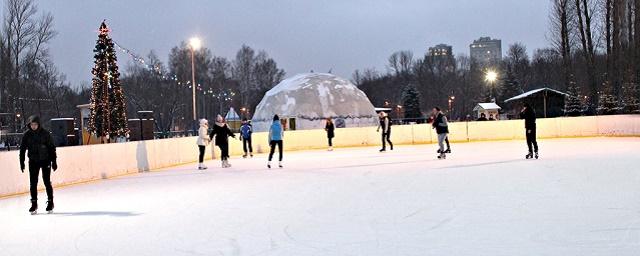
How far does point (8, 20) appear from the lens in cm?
3450

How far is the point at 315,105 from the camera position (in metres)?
38.6

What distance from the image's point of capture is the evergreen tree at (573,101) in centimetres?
3334

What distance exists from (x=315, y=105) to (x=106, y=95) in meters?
15.6

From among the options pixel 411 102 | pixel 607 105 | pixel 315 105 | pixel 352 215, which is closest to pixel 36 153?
pixel 352 215

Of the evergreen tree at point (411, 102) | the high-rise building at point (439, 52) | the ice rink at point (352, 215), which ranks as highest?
the high-rise building at point (439, 52)

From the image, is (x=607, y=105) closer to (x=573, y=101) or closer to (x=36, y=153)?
(x=573, y=101)

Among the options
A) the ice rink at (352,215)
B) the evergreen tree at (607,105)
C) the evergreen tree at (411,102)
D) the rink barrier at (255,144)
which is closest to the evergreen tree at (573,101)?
the evergreen tree at (607,105)

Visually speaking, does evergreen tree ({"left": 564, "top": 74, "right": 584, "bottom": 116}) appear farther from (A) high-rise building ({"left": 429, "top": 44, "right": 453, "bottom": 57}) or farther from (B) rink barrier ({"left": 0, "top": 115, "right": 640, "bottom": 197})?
(A) high-rise building ({"left": 429, "top": 44, "right": 453, "bottom": 57})

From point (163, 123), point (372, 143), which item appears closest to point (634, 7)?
point (372, 143)

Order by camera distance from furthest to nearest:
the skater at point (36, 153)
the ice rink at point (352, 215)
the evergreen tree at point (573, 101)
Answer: the evergreen tree at point (573, 101)
the skater at point (36, 153)
the ice rink at point (352, 215)

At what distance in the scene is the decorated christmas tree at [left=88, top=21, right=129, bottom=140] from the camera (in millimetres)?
25609

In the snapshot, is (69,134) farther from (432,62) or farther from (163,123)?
(432,62)

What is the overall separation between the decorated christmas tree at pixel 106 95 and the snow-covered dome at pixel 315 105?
40.4ft

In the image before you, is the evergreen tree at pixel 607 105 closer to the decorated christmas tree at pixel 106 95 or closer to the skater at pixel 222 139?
the skater at pixel 222 139
